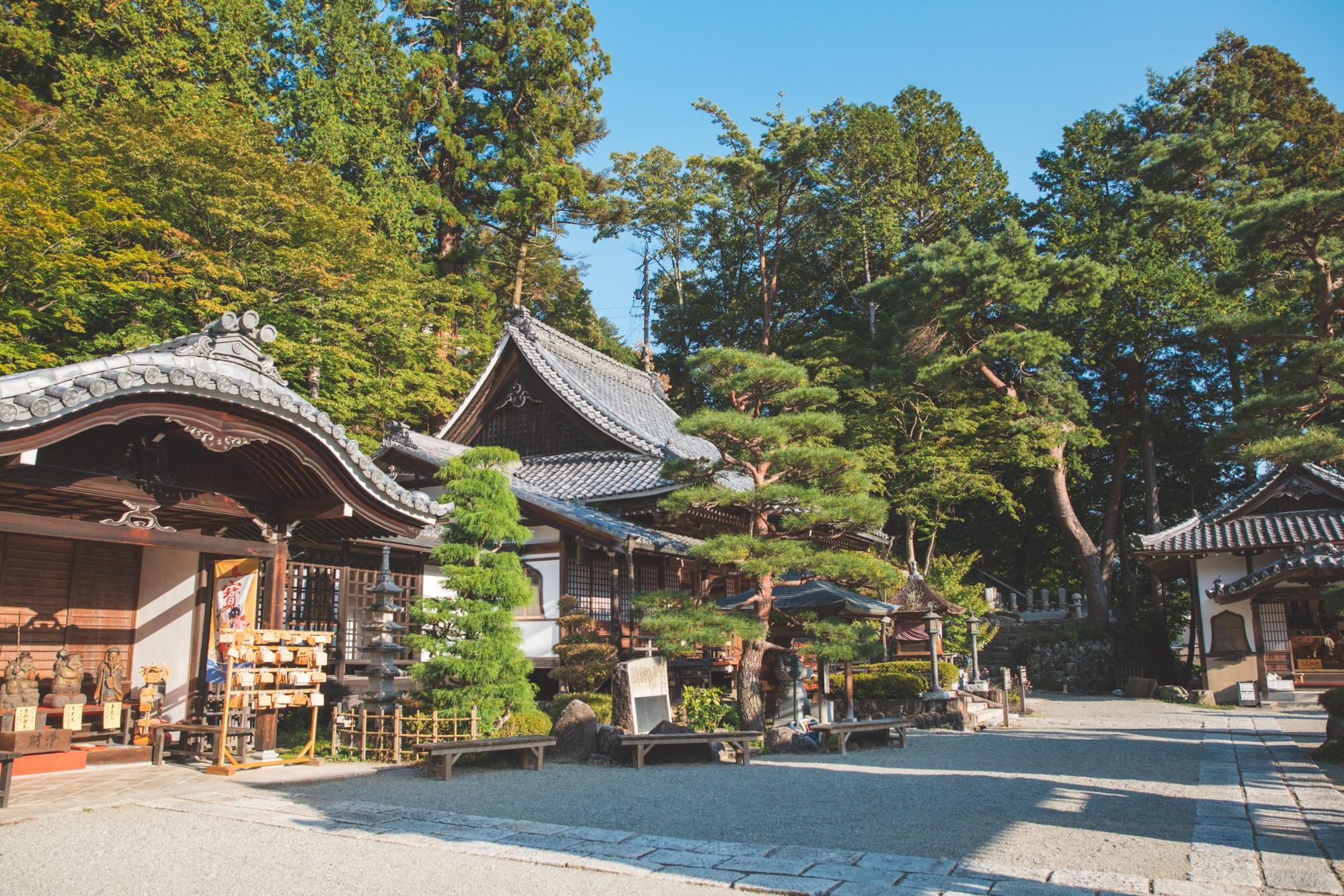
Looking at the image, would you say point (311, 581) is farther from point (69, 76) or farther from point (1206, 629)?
point (1206, 629)

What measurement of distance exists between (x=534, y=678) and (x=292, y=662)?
5.94m

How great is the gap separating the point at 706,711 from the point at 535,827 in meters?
8.34

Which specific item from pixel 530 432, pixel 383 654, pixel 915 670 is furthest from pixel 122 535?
pixel 915 670

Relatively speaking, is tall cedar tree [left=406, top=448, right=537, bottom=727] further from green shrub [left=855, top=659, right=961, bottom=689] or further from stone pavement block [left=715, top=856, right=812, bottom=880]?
green shrub [left=855, top=659, right=961, bottom=689]

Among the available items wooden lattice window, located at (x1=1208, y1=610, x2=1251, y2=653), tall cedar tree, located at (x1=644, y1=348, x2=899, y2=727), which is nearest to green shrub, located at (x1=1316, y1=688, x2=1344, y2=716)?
tall cedar tree, located at (x1=644, y1=348, x2=899, y2=727)

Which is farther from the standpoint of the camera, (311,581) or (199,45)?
(199,45)

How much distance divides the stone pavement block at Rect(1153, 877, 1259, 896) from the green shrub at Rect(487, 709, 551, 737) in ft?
22.4

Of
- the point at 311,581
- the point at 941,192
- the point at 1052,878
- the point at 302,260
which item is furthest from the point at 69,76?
the point at 941,192

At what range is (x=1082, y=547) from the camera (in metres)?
25.2

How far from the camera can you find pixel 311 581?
1226 centimetres

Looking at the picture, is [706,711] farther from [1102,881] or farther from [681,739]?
[1102,881]

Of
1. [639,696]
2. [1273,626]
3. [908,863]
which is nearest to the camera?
[908,863]

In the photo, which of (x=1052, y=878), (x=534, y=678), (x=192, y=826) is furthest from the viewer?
(x=534, y=678)

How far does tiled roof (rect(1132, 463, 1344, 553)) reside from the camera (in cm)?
1886
